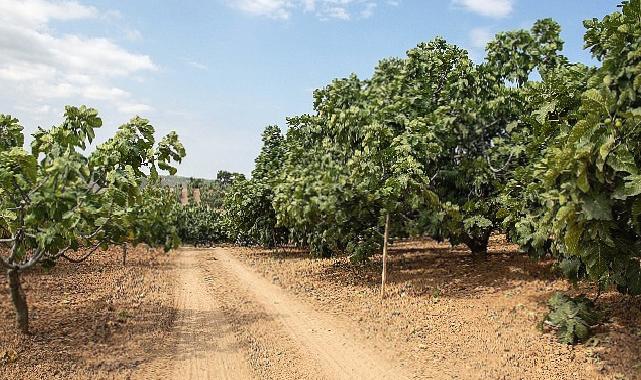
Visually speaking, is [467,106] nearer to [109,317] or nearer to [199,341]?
[199,341]

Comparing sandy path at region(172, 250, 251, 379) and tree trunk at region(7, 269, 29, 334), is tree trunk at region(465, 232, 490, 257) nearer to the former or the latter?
sandy path at region(172, 250, 251, 379)

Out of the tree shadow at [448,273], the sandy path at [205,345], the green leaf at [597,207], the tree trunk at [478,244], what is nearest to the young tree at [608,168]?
the green leaf at [597,207]

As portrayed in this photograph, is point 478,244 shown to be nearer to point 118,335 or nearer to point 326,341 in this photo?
point 326,341

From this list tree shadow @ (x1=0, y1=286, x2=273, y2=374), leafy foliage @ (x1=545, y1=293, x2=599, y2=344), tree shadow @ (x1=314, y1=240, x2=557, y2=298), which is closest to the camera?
tree shadow @ (x1=0, y1=286, x2=273, y2=374)

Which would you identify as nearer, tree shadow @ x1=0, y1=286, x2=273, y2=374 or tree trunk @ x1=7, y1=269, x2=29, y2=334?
tree shadow @ x1=0, y1=286, x2=273, y2=374

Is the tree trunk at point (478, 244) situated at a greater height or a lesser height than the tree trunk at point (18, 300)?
greater

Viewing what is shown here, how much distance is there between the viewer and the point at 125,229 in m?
9.98

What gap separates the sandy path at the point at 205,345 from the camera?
30.9 ft

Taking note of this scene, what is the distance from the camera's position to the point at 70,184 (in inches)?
366

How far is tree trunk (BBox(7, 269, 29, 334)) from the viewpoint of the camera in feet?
34.1

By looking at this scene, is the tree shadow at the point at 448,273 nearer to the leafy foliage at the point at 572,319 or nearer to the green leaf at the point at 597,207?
the leafy foliage at the point at 572,319

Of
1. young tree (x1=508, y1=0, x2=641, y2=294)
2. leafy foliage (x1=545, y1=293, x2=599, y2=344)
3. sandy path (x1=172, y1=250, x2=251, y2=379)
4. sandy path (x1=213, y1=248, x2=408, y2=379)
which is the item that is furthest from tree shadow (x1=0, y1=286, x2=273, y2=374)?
young tree (x1=508, y1=0, x2=641, y2=294)

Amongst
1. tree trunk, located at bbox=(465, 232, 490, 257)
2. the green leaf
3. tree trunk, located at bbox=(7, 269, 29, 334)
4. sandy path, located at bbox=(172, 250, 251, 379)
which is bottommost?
sandy path, located at bbox=(172, 250, 251, 379)

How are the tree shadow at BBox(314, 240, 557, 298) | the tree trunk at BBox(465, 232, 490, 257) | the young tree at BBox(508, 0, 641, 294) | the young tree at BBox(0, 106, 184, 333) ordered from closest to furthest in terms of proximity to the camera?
the young tree at BBox(508, 0, 641, 294) → the young tree at BBox(0, 106, 184, 333) → the tree shadow at BBox(314, 240, 557, 298) → the tree trunk at BBox(465, 232, 490, 257)
